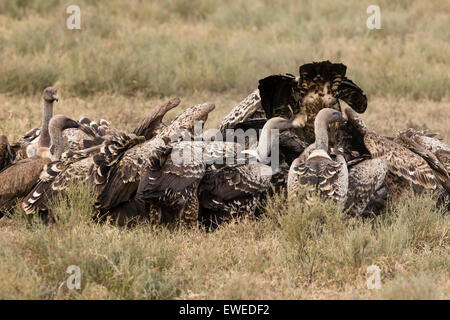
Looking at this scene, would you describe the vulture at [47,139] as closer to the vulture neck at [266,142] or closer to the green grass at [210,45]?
the vulture neck at [266,142]

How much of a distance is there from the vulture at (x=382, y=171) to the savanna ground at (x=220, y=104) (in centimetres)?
29

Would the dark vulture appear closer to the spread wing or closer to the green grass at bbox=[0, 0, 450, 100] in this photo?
the spread wing

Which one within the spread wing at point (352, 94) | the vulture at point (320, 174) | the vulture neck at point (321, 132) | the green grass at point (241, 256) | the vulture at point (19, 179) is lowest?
the green grass at point (241, 256)

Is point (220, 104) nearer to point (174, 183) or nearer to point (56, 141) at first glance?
point (56, 141)

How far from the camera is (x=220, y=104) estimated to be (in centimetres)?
1202

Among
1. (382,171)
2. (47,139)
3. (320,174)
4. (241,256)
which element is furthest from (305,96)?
(47,139)

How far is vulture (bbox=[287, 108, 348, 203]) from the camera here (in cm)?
651

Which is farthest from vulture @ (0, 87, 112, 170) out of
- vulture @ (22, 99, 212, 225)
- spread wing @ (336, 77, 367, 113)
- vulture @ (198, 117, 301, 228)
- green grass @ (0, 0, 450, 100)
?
green grass @ (0, 0, 450, 100)

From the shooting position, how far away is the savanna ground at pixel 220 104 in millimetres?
5434

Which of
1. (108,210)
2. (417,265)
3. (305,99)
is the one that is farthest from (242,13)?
(417,265)

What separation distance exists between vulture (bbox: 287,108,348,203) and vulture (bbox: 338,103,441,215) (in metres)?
0.28

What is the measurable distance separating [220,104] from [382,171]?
5285 mm

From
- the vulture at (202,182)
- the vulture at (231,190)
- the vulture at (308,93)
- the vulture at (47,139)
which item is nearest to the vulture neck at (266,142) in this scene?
the vulture at (202,182)

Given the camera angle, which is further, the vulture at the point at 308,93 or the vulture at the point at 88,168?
the vulture at the point at 308,93
